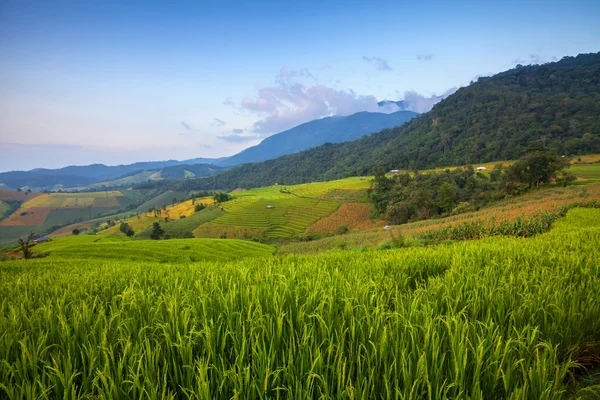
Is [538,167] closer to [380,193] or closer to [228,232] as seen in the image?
[380,193]

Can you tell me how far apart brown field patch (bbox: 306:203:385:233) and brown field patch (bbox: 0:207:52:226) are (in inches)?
7722

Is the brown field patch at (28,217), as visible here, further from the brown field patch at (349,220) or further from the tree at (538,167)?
the tree at (538,167)

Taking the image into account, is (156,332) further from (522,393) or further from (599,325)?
(599,325)

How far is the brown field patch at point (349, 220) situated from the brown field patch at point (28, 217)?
7722 inches

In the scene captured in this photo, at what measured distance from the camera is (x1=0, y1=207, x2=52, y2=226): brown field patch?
171 metres

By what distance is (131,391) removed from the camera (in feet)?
4.77

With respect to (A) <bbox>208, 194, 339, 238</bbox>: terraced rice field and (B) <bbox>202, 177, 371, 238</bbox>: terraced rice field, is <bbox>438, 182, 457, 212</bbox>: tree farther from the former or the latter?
(A) <bbox>208, 194, 339, 238</bbox>: terraced rice field

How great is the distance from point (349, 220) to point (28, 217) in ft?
716

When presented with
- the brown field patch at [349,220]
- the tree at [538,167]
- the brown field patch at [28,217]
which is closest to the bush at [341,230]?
→ the brown field patch at [349,220]

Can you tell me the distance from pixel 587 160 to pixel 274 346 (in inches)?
4703

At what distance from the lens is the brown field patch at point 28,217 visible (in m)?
171

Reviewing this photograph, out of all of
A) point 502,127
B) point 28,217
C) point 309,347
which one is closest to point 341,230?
point 309,347

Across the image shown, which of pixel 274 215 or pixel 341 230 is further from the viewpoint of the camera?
pixel 274 215

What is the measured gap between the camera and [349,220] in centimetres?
7331
